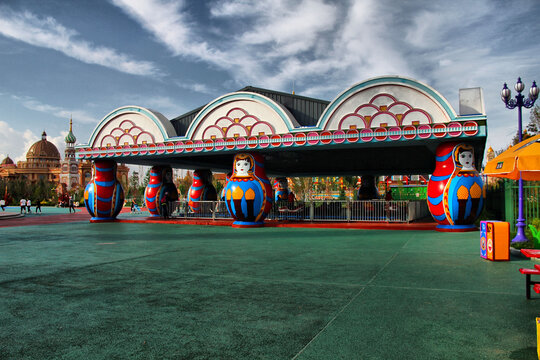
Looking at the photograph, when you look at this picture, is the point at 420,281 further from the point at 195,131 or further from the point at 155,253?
the point at 195,131

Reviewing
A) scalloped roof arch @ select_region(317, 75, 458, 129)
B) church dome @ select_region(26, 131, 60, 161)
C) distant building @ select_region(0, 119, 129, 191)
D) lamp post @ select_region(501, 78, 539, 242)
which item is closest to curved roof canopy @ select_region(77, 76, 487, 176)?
scalloped roof arch @ select_region(317, 75, 458, 129)

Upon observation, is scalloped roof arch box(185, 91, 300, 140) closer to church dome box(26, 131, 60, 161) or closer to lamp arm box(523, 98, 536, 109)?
lamp arm box(523, 98, 536, 109)

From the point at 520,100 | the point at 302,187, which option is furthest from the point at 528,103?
the point at 302,187

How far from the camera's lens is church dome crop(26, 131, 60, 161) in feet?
439

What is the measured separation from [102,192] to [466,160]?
698 inches

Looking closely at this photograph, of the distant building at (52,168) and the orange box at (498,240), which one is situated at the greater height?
the distant building at (52,168)

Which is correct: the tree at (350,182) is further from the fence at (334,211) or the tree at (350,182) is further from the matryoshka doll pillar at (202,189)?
the matryoshka doll pillar at (202,189)

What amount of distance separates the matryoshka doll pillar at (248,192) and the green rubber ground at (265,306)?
763 cm

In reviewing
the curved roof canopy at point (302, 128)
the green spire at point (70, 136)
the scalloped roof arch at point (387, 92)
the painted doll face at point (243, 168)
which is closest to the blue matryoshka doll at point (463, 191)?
the curved roof canopy at point (302, 128)

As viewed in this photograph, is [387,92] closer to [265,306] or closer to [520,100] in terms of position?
[520,100]

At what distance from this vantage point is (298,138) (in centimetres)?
1670

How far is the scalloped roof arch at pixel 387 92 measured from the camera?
589 inches

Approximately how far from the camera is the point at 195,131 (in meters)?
18.8

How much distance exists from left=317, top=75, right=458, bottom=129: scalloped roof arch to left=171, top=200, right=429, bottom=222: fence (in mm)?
4563
